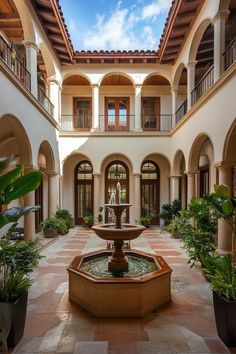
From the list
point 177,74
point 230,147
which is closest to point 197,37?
point 177,74

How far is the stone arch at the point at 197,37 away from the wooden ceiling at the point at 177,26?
535 millimetres

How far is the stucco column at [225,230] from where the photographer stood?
6879 mm

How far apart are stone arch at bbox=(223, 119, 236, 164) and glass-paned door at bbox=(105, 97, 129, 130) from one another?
7974 mm

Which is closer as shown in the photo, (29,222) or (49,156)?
(29,222)

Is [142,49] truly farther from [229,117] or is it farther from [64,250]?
[64,250]

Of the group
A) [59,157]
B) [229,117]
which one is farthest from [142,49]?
[229,117]

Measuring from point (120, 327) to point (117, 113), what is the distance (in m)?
11.9

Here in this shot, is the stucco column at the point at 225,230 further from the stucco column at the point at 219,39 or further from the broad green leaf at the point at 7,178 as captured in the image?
the broad green leaf at the point at 7,178

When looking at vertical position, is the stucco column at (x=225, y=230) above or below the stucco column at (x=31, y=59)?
below

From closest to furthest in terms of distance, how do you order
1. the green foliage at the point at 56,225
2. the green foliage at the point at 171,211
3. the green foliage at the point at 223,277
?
the green foliage at the point at 223,277
the green foliage at the point at 56,225
the green foliage at the point at 171,211

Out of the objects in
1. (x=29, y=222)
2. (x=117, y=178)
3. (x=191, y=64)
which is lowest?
(x=29, y=222)

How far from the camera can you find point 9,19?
26.7 ft

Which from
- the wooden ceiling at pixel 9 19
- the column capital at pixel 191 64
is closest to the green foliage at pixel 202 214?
the column capital at pixel 191 64

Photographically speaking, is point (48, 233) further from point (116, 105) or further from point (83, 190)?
point (116, 105)
